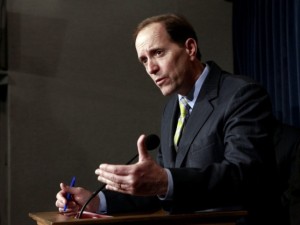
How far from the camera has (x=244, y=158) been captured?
1.61 m

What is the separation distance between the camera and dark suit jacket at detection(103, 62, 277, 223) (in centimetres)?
149

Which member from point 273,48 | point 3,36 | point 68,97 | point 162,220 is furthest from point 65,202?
point 273,48

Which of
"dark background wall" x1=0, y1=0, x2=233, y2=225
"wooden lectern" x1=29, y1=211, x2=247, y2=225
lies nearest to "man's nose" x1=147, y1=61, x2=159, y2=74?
"wooden lectern" x1=29, y1=211, x2=247, y2=225

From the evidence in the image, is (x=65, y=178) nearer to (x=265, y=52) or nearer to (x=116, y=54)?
(x=116, y=54)

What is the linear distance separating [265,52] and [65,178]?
1.72 meters

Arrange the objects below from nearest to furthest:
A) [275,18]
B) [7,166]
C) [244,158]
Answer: [244,158] < [7,166] < [275,18]

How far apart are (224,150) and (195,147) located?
0.11 metres

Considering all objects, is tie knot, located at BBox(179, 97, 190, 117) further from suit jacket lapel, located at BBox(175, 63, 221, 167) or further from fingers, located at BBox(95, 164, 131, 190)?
fingers, located at BBox(95, 164, 131, 190)

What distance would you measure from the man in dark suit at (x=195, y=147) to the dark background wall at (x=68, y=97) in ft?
4.04

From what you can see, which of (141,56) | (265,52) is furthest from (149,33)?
(265,52)

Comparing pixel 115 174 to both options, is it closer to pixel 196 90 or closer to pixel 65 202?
pixel 65 202

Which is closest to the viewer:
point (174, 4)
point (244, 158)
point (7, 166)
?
point (244, 158)

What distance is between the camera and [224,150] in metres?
1.80

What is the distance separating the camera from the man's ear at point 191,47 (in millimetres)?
2170
